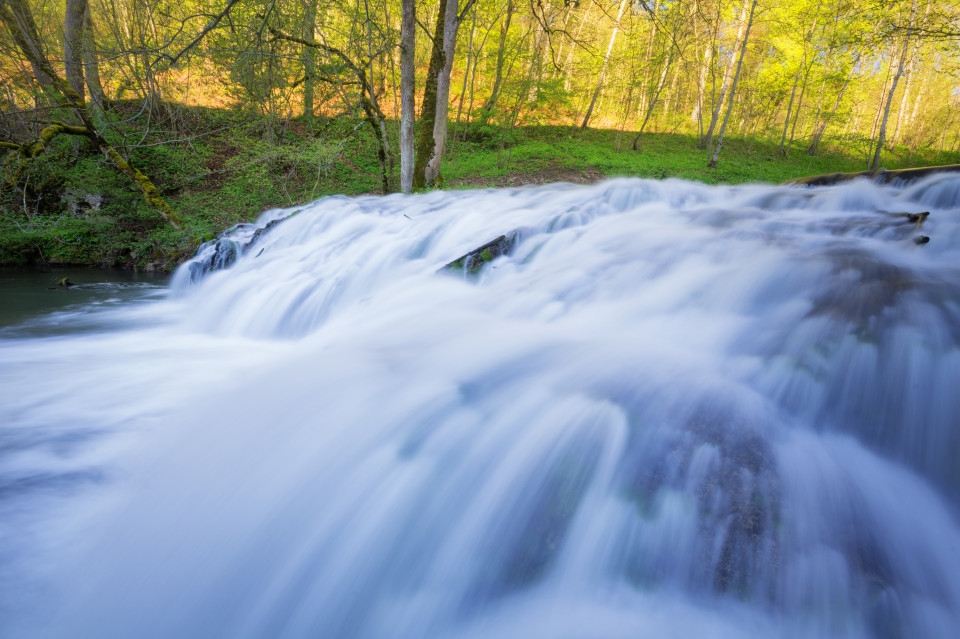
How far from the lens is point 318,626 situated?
5.21 ft

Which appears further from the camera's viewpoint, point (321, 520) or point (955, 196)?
point (955, 196)

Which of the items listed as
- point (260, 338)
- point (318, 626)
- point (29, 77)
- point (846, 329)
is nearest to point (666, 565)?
point (318, 626)

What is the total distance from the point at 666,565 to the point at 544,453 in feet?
2.21

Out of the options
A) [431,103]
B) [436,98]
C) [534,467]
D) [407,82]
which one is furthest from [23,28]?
[534,467]

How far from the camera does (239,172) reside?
12.1m

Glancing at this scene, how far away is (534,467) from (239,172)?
13.1 meters

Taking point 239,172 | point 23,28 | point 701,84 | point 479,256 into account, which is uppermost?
point 701,84

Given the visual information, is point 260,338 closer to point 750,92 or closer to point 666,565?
point 666,565

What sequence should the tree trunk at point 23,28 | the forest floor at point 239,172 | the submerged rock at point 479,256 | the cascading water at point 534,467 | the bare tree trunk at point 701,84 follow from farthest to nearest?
the bare tree trunk at point 701,84, the forest floor at point 239,172, the tree trunk at point 23,28, the submerged rock at point 479,256, the cascading water at point 534,467

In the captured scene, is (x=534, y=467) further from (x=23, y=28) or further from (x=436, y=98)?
(x=23, y=28)

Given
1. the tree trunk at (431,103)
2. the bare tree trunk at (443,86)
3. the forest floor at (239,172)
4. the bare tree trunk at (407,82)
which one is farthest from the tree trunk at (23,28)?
the bare tree trunk at (443,86)

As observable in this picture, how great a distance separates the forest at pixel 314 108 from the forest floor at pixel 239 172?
0.05m

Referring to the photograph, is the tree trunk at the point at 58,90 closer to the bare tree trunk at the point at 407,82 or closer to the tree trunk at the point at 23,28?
the tree trunk at the point at 23,28

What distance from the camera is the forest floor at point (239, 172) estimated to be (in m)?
8.30
